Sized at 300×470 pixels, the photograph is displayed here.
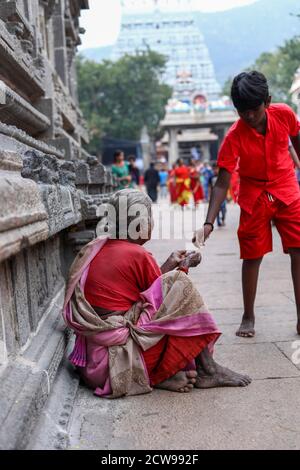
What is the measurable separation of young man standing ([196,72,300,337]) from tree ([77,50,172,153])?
1407 inches

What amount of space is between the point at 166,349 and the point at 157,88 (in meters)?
40.8

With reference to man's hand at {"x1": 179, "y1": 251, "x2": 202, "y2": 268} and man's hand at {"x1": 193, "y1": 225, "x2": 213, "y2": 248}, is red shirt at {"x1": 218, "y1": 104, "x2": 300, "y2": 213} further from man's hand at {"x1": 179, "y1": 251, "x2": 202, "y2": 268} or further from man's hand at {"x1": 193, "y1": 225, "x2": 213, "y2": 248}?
man's hand at {"x1": 179, "y1": 251, "x2": 202, "y2": 268}

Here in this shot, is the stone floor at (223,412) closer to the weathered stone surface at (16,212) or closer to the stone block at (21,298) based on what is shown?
the stone block at (21,298)

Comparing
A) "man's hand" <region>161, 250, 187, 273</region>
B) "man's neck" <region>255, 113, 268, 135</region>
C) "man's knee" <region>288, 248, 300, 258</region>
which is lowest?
"man's knee" <region>288, 248, 300, 258</region>

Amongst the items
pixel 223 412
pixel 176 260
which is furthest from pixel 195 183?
pixel 223 412

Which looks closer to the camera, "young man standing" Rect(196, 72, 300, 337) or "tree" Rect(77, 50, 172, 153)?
"young man standing" Rect(196, 72, 300, 337)

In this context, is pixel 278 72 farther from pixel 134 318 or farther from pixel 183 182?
pixel 134 318

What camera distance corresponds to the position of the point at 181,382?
2.89 m

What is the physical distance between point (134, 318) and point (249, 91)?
1546 mm

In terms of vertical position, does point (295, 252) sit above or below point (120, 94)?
below

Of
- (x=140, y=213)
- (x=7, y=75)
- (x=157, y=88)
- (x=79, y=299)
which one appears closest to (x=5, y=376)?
(x=79, y=299)

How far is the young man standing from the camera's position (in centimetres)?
372

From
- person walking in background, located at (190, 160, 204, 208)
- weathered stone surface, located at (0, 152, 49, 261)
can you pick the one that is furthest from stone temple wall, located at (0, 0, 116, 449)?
person walking in background, located at (190, 160, 204, 208)

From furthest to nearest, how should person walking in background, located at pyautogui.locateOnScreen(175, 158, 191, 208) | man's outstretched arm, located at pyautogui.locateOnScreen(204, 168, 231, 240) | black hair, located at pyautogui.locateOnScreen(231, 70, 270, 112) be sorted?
person walking in background, located at pyautogui.locateOnScreen(175, 158, 191, 208) → man's outstretched arm, located at pyautogui.locateOnScreen(204, 168, 231, 240) → black hair, located at pyautogui.locateOnScreen(231, 70, 270, 112)
